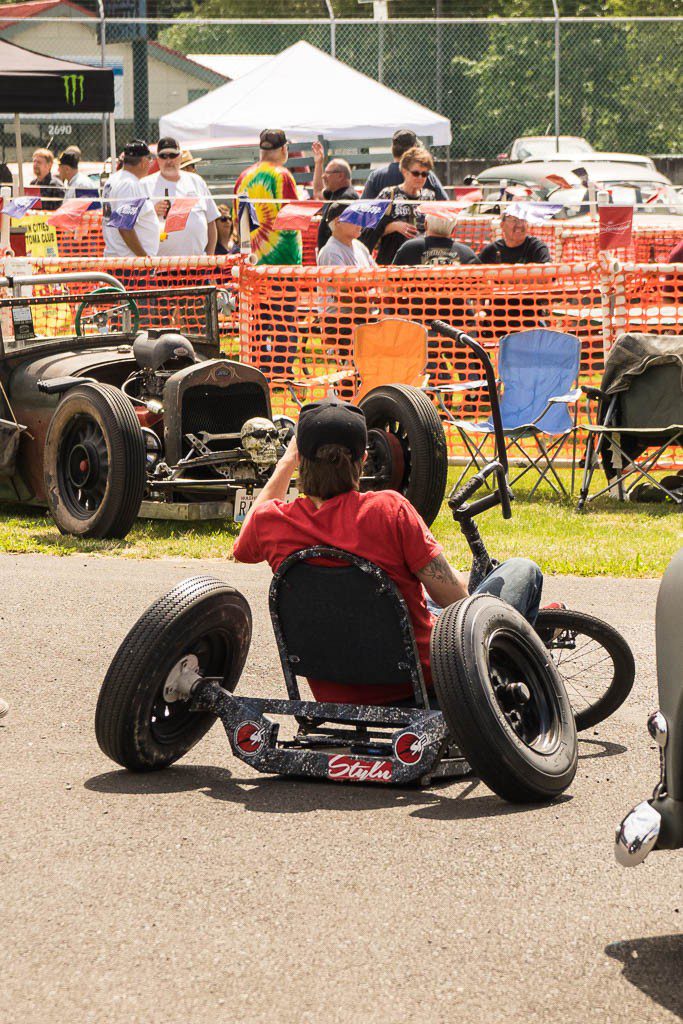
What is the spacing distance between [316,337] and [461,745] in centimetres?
855

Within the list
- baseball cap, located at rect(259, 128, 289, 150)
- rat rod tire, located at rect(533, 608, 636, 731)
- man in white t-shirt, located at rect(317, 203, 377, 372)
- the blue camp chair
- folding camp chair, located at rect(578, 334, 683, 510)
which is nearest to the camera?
rat rod tire, located at rect(533, 608, 636, 731)

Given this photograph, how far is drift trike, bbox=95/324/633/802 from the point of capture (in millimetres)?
4418

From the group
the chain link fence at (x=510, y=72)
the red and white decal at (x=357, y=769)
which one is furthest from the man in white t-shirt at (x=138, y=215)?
the red and white decal at (x=357, y=769)

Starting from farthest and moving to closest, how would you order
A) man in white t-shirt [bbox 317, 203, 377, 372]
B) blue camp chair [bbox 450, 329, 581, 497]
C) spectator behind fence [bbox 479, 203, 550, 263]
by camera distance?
spectator behind fence [bbox 479, 203, 550, 263], man in white t-shirt [bbox 317, 203, 377, 372], blue camp chair [bbox 450, 329, 581, 497]

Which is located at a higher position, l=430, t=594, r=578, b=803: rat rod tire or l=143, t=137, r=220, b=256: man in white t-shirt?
l=143, t=137, r=220, b=256: man in white t-shirt

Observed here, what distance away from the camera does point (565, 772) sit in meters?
4.53

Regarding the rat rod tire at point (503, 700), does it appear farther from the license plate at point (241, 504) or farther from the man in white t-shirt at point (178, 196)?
the man in white t-shirt at point (178, 196)

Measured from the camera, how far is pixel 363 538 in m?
4.67

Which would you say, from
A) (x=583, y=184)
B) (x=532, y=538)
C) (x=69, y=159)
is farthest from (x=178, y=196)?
(x=583, y=184)

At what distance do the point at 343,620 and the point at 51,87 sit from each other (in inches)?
546

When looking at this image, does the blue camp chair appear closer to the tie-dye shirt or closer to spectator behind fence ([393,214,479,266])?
spectator behind fence ([393,214,479,266])

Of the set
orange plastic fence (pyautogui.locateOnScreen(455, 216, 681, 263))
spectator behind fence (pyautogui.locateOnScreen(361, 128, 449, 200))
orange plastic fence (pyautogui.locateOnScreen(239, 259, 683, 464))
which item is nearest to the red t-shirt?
orange plastic fence (pyautogui.locateOnScreen(239, 259, 683, 464))

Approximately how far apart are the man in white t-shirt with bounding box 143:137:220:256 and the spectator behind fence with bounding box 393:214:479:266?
320 centimetres

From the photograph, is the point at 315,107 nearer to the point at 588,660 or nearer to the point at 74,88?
the point at 74,88
